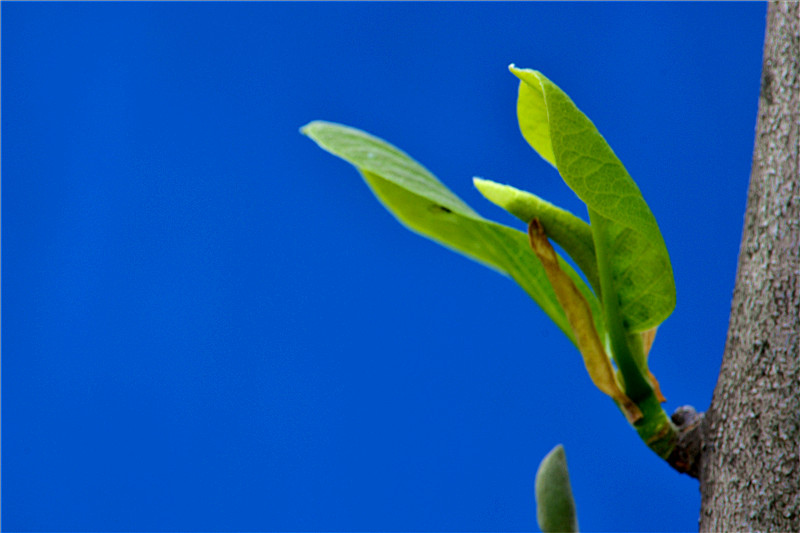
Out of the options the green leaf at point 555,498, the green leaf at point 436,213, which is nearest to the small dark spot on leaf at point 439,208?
the green leaf at point 436,213

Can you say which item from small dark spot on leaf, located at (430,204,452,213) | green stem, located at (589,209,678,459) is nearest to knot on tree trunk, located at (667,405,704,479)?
green stem, located at (589,209,678,459)

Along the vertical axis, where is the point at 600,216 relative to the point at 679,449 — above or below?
above

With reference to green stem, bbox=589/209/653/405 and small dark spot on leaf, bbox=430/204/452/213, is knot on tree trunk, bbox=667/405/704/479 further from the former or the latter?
small dark spot on leaf, bbox=430/204/452/213

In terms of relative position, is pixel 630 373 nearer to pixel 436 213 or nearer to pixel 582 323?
pixel 582 323

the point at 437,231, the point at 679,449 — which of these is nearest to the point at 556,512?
the point at 679,449

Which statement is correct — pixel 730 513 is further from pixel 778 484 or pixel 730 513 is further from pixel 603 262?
pixel 603 262

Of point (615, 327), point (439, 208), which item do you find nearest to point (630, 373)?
point (615, 327)
